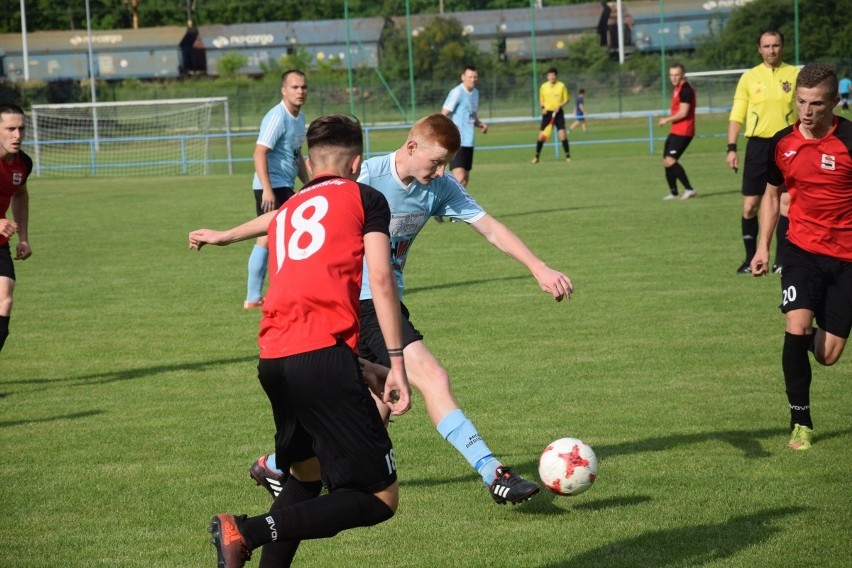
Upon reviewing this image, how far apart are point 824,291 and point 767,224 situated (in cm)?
54

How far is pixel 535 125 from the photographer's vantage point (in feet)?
155

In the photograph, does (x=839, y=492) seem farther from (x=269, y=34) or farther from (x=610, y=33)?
(x=269, y=34)

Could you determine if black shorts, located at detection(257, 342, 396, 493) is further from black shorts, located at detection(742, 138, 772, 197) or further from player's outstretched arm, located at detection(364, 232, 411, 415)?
black shorts, located at detection(742, 138, 772, 197)

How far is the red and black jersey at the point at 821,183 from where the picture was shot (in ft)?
19.7

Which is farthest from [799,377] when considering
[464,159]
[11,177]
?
[464,159]

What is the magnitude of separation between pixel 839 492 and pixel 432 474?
6.41 feet

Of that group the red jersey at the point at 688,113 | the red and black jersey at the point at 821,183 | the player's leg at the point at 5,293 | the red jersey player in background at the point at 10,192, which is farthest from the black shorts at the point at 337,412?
the red jersey at the point at 688,113

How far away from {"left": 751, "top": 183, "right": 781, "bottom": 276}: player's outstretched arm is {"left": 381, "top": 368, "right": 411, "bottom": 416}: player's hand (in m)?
3.04

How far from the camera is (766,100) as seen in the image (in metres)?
11.4

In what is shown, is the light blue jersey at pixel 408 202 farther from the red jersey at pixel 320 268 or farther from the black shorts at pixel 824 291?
the black shorts at pixel 824 291

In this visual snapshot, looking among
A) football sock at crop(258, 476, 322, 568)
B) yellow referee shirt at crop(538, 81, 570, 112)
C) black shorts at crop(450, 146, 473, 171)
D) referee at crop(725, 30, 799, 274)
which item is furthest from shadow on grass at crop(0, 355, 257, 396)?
yellow referee shirt at crop(538, 81, 570, 112)

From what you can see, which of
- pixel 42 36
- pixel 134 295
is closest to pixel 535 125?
pixel 42 36

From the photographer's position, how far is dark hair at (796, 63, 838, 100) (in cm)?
571

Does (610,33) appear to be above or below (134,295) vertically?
above
